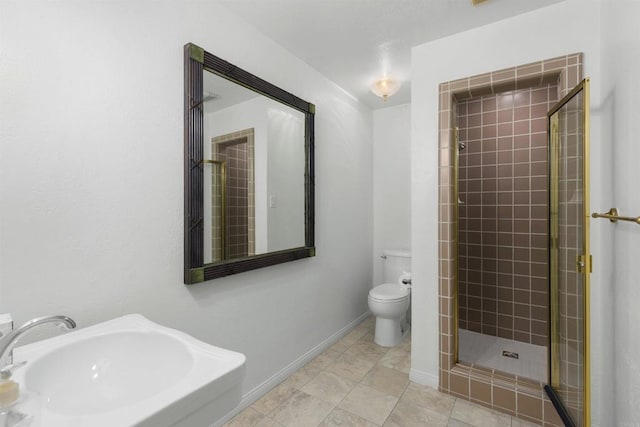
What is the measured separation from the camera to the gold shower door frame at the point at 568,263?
1335 mm

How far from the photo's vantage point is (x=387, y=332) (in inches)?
110

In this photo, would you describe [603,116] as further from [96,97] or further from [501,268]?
[96,97]

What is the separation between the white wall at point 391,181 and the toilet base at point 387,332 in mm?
805

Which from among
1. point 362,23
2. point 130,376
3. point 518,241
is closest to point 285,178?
point 362,23

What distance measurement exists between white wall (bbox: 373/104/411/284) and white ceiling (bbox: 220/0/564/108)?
3.21 feet

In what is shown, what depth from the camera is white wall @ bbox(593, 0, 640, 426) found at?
1.25m

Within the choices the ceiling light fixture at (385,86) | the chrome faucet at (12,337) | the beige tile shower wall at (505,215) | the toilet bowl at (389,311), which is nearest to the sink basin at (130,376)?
the chrome faucet at (12,337)

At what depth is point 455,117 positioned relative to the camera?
2219mm

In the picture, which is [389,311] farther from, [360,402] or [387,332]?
[360,402]

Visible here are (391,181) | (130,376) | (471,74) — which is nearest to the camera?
(130,376)

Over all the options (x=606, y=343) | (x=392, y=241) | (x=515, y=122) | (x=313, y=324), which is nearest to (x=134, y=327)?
(x=313, y=324)

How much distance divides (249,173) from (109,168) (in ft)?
2.65

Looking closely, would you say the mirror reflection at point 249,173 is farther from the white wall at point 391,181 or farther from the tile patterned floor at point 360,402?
the white wall at point 391,181

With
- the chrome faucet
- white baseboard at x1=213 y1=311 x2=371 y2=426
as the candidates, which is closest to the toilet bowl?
white baseboard at x1=213 y1=311 x2=371 y2=426
